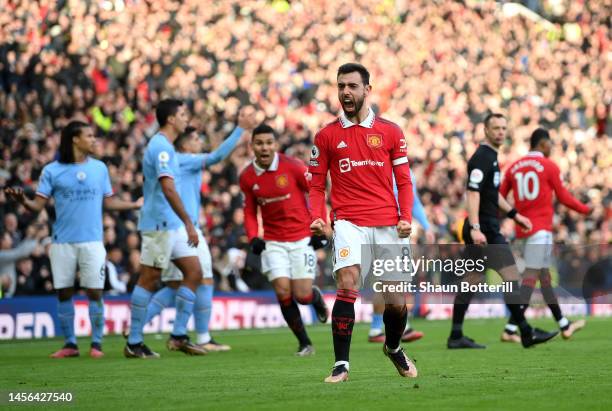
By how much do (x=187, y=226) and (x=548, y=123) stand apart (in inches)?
1011

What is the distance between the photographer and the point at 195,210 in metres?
12.9

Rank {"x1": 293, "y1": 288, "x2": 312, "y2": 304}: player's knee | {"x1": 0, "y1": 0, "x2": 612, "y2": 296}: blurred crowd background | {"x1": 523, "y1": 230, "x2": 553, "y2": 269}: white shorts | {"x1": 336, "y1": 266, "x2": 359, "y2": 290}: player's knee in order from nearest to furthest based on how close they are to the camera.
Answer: {"x1": 336, "y1": 266, "x2": 359, "y2": 290}: player's knee < {"x1": 293, "y1": 288, "x2": 312, "y2": 304}: player's knee < {"x1": 523, "y1": 230, "x2": 553, "y2": 269}: white shorts < {"x1": 0, "y1": 0, "x2": 612, "y2": 296}: blurred crowd background

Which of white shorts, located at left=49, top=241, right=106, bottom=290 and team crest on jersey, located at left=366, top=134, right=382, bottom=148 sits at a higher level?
team crest on jersey, located at left=366, top=134, right=382, bottom=148

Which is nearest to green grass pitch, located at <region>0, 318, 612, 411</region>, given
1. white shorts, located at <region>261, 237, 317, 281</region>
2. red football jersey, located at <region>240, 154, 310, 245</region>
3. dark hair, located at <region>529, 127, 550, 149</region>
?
white shorts, located at <region>261, 237, 317, 281</region>

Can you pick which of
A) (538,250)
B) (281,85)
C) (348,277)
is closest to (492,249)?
(538,250)

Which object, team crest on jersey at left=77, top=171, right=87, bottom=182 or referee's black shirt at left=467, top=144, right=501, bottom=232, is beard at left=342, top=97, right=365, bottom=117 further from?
team crest on jersey at left=77, top=171, right=87, bottom=182

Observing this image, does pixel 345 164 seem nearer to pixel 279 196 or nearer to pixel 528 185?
pixel 279 196

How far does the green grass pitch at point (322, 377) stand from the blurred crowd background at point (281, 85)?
21.0 feet

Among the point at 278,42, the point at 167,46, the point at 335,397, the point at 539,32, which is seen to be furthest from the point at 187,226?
the point at 539,32

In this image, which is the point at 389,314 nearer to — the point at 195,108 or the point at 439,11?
the point at 195,108

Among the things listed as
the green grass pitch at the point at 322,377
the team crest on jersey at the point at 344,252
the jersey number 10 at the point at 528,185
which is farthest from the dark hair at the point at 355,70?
the jersey number 10 at the point at 528,185

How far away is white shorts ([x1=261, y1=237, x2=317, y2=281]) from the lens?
12039 millimetres

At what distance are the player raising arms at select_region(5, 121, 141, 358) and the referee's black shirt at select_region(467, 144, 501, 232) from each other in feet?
13.3

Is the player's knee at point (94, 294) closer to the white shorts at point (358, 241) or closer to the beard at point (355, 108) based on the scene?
the white shorts at point (358, 241)
